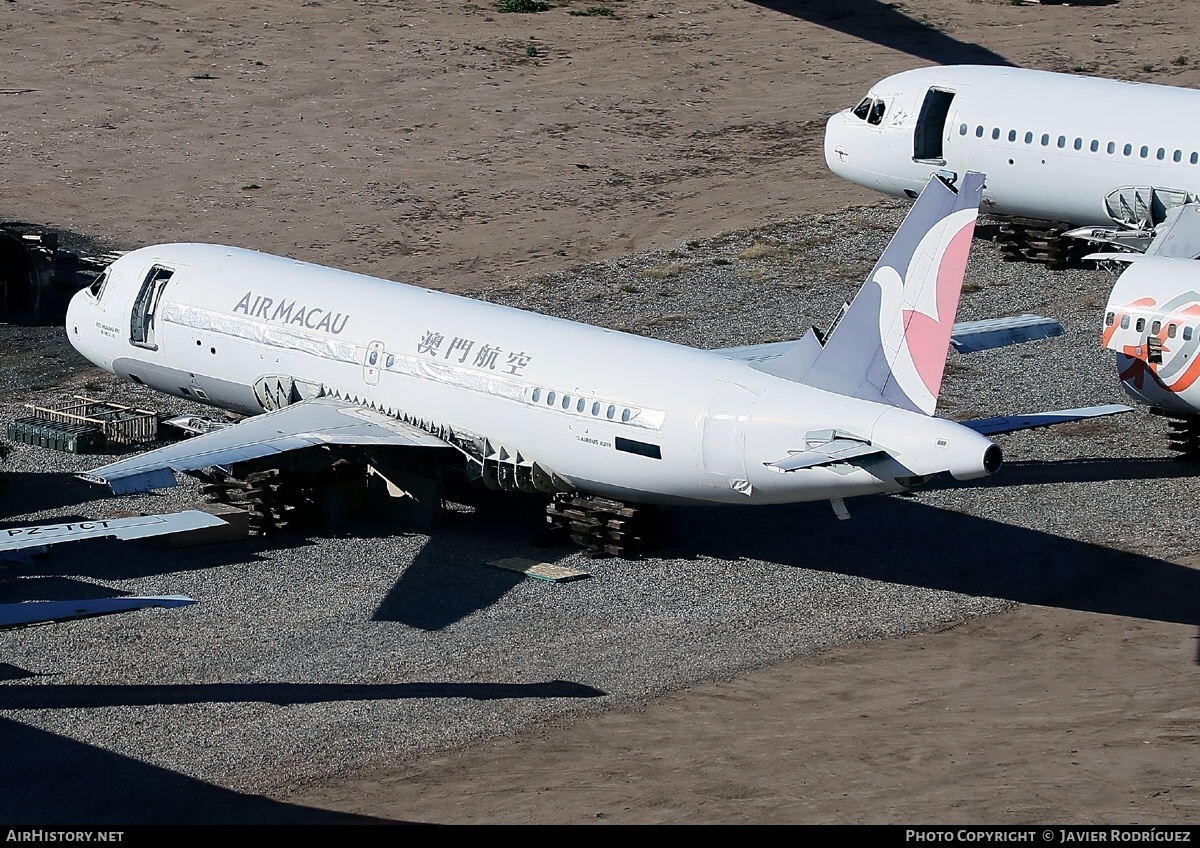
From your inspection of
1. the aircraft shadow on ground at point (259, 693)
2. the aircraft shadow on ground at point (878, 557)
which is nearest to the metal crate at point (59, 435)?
the aircraft shadow on ground at point (878, 557)

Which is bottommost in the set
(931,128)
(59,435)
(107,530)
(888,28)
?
(59,435)

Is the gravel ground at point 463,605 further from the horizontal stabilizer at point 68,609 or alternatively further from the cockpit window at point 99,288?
the cockpit window at point 99,288

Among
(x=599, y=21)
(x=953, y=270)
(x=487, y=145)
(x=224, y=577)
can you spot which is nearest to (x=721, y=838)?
(x=953, y=270)

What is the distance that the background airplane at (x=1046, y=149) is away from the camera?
167 ft

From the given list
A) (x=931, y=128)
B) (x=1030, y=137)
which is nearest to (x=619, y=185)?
(x=931, y=128)

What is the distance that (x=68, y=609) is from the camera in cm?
2392

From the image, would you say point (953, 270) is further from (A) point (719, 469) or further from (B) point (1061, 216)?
(B) point (1061, 216)

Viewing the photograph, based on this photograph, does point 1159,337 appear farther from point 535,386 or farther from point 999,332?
point 535,386

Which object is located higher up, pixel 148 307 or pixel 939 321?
pixel 939 321

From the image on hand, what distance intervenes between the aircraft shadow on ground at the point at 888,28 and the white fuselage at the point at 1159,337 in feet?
115

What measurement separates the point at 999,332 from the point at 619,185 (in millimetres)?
24247

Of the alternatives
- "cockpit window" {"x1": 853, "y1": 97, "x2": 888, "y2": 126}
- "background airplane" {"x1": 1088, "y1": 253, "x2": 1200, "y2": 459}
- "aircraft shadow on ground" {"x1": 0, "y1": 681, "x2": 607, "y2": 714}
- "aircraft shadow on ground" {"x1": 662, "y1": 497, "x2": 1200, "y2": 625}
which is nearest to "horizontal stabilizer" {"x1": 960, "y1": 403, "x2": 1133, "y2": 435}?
"aircraft shadow on ground" {"x1": 662, "y1": 497, "x2": 1200, "y2": 625}

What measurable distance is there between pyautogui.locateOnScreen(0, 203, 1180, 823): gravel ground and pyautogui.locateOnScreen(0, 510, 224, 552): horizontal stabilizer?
326 cm

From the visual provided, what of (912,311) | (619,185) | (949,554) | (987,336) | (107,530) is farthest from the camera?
(619,185)
